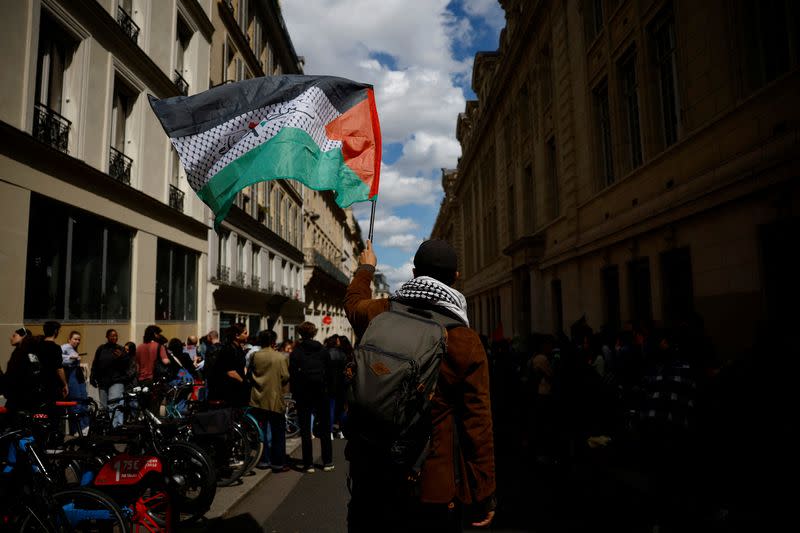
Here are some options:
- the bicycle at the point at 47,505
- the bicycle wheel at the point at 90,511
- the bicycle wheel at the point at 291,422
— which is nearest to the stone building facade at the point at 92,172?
the bicycle wheel at the point at 291,422

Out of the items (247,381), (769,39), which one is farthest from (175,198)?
(769,39)

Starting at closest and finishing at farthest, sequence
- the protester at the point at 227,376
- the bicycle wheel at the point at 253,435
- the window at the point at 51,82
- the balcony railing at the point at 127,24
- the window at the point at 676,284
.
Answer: the protester at the point at 227,376 → the bicycle wheel at the point at 253,435 → the window at the point at 51,82 → the window at the point at 676,284 → the balcony railing at the point at 127,24

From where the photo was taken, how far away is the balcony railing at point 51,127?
10188mm

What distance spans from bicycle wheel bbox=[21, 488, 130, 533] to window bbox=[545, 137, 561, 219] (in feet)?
63.5

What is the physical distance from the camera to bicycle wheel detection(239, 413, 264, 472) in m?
7.09

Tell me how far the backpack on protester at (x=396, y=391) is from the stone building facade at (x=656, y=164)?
3.96 metres

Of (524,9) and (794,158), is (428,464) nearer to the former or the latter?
(794,158)

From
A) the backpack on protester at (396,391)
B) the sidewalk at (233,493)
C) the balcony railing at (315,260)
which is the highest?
the balcony railing at (315,260)

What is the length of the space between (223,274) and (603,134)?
14.7 meters

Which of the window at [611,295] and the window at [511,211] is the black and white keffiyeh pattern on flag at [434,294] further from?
the window at [511,211]

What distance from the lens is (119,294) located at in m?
13.2

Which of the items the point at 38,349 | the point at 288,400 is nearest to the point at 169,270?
the point at 288,400

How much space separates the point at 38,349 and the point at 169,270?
9.82m

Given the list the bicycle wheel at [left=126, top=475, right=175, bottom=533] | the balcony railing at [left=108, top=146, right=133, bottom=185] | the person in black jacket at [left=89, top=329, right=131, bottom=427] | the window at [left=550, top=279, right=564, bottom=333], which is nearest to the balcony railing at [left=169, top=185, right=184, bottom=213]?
the balcony railing at [left=108, top=146, right=133, bottom=185]
